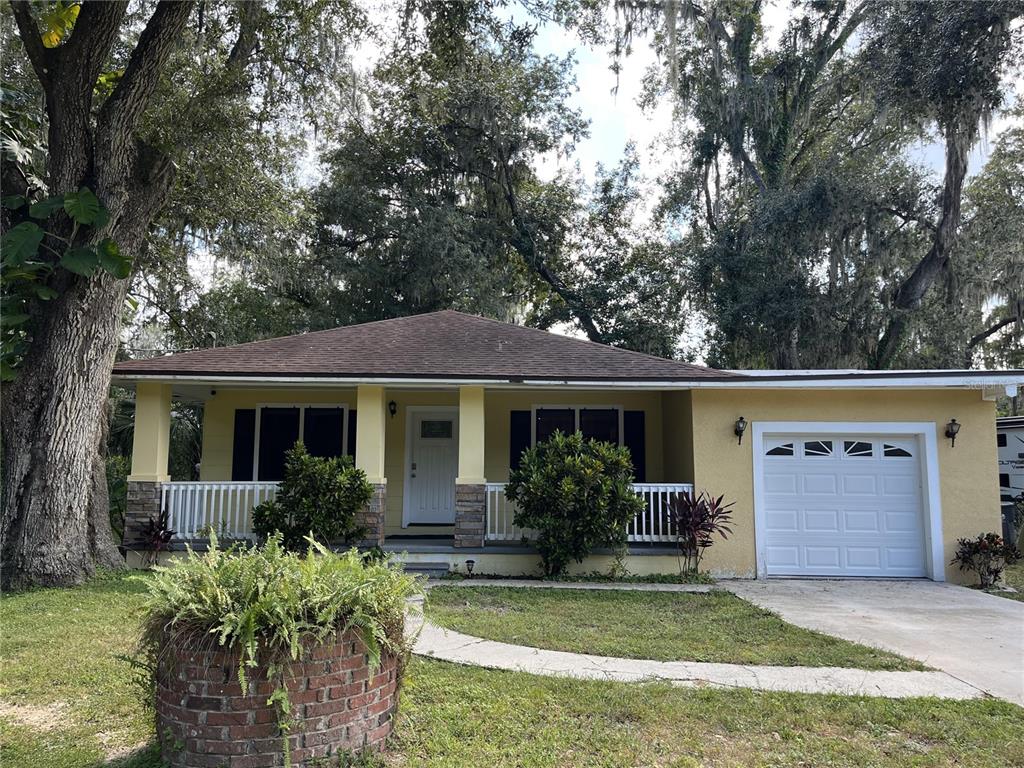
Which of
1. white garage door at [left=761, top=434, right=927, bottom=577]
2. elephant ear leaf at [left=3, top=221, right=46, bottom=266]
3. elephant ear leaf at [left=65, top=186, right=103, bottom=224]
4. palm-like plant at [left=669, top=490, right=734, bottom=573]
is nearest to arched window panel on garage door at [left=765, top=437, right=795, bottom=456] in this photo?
white garage door at [left=761, top=434, right=927, bottom=577]

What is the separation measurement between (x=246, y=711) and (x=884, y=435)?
9.12m

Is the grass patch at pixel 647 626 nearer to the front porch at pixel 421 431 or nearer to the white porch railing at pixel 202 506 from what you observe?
the front porch at pixel 421 431

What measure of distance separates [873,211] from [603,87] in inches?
312

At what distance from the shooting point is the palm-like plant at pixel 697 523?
912 cm

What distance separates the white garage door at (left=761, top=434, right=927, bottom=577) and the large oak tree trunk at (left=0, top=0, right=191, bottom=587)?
8725 mm

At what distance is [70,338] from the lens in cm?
815

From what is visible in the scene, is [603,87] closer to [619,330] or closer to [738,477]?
[738,477]

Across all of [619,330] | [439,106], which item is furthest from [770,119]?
[439,106]

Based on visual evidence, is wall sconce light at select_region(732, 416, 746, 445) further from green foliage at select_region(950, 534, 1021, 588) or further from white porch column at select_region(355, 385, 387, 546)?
white porch column at select_region(355, 385, 387, 546)

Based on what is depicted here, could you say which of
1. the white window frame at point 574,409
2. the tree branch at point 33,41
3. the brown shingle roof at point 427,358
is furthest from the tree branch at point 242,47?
the white window frame at point 574,409

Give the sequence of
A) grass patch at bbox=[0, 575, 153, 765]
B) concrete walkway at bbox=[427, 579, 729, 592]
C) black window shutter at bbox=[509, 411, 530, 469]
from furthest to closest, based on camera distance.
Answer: black window shutter at bbox=[509, 411, 530, 469] → concrete walkway at bbox=[427, 579, 729, 592] → grass patch at bbox=[0, 575, 153, 765]

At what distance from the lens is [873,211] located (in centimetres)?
1573

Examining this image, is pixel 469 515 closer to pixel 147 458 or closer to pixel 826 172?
pixel 147 458

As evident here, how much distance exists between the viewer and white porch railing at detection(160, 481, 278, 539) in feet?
31.5
